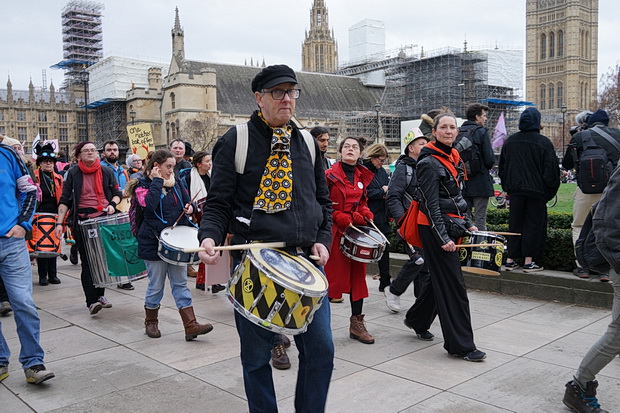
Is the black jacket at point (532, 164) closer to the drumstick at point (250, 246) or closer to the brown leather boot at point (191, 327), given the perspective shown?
the brown leather boot at point (191, 327)

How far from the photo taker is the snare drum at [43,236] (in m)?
7.25

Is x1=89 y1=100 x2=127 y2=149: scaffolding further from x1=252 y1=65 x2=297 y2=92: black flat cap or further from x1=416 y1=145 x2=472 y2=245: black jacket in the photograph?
x1=252 y1=65 x2=297 y2=92: black flat cap

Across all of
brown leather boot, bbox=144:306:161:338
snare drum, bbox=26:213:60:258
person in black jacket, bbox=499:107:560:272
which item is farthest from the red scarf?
person in black jacket, bbox=499:107:560:272

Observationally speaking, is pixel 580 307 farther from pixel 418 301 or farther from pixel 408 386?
pixel 408 386

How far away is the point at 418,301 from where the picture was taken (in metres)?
5.67

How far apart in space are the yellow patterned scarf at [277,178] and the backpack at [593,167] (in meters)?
5.00

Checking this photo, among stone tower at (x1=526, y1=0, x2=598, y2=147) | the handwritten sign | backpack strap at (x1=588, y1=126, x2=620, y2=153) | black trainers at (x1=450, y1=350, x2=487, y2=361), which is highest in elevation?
stone tower at (x1=526, y1=0, x2=598, y2=147)

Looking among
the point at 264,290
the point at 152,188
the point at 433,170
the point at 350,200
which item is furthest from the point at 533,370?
the point at 152,188

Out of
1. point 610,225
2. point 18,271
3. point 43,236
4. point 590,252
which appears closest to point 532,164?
point 590,252

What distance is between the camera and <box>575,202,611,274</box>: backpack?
13.1 ft

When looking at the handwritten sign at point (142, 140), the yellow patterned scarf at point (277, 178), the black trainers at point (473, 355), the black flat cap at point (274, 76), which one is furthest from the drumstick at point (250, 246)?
the handwritten sign at point (142, 140)

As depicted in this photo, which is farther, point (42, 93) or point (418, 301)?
point (42, 93)

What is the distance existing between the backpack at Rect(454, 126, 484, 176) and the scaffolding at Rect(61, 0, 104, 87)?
103 m

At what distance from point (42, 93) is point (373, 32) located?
56155 mm
